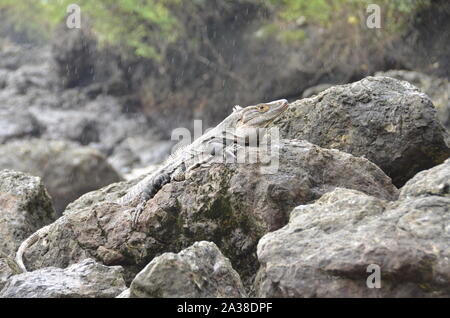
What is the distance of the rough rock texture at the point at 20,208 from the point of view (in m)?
6.38

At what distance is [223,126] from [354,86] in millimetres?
1258

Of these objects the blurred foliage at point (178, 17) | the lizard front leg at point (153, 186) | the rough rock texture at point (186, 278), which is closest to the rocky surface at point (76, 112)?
the blurred foliage at point (178, 17)

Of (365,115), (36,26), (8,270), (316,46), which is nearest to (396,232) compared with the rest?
(365,115)

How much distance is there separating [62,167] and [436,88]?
29.2ft

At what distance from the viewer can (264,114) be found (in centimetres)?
564

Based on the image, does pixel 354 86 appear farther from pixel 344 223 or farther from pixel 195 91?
pixel 195 91

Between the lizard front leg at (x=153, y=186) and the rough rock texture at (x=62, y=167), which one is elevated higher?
the lizard front leg at (x=153, y=186)

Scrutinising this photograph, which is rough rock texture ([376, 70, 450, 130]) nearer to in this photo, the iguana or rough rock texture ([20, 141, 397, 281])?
the iguana

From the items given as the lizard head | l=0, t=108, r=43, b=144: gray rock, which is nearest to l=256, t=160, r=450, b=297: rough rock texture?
the lizard head

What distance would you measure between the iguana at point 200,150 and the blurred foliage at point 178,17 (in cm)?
1258

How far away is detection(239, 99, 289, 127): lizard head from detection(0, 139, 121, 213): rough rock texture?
8.84 m

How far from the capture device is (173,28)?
23.7 meters

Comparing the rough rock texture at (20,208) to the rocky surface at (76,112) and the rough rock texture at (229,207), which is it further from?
the rocky surface at (76,112)

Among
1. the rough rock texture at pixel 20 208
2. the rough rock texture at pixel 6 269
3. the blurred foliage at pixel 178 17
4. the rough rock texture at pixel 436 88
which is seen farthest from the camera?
the blurred foliage at pixel 178 17
